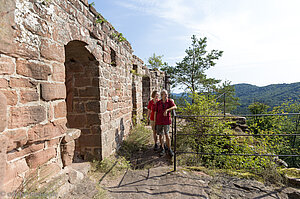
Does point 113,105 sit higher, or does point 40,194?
point 113,105

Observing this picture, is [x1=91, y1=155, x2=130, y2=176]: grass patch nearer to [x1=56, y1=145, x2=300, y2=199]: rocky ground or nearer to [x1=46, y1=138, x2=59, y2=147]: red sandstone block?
[x1=56, y1=145, x2=300, y2=199]: rocky ground

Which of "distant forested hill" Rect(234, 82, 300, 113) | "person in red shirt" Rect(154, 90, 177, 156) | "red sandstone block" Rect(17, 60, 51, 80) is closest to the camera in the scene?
"red sandstone block" Rect(17, 60, 51, 80)

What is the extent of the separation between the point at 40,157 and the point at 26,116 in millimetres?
541

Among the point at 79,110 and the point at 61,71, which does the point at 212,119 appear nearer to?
the point at 79,110

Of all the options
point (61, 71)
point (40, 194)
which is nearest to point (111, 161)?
point (40, 194)

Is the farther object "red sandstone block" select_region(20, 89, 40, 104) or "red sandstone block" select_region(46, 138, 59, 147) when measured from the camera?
"red sandstone block" select_region(46, 138, 59, 147)

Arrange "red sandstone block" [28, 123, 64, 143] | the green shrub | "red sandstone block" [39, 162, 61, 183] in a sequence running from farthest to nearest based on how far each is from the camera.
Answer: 1. the green shrub
2. "red sandstone block" [39, 162, 61, 183]
3. "red sandstone block" [28, 123, 64, 143]

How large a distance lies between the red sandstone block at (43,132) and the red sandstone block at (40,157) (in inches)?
6.6

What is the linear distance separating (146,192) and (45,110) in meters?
1.92

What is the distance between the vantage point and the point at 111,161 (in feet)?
11.8

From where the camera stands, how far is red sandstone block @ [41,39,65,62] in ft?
6.52

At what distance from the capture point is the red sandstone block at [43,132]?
1.79m

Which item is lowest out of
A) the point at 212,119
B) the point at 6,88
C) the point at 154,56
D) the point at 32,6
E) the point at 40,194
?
the point at 40,194

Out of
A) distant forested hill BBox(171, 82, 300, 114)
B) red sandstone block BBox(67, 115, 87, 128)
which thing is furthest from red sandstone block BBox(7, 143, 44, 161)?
distant forested hill BBox(171, 82, 300, 114)
